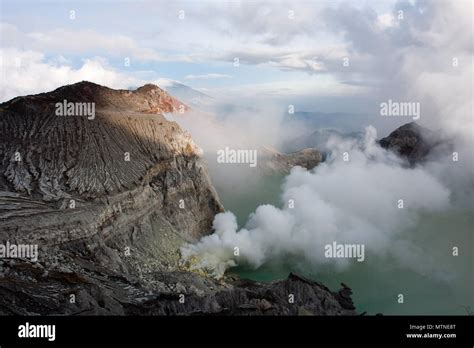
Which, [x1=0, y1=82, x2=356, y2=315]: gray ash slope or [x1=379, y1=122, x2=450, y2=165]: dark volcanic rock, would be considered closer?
[x1=0, y1=82, x2=356, y2=315]: gray ash slope

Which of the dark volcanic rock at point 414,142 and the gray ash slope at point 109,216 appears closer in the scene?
the gray ash slope at point 109,216

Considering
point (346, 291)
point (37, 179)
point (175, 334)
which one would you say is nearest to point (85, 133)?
point (37, 179)

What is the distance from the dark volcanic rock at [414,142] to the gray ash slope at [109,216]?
103 feet

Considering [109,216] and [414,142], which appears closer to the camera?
[109,216]

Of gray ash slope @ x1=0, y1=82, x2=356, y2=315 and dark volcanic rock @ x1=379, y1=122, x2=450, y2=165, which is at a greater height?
dark volcanic rock @ x1=379, y1=122, x2=450, y2=165

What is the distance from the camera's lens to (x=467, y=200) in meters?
45.7

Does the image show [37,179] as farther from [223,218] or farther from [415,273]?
[415,273]

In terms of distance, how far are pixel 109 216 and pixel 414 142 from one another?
45308 mm

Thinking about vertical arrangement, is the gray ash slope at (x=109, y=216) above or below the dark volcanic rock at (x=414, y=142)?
below

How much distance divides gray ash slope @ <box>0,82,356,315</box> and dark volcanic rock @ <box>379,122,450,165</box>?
31.3 metres

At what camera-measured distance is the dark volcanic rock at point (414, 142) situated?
59875mm

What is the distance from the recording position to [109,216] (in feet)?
94.8

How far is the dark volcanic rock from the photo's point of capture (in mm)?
59875

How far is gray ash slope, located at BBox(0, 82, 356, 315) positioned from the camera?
21.3m
